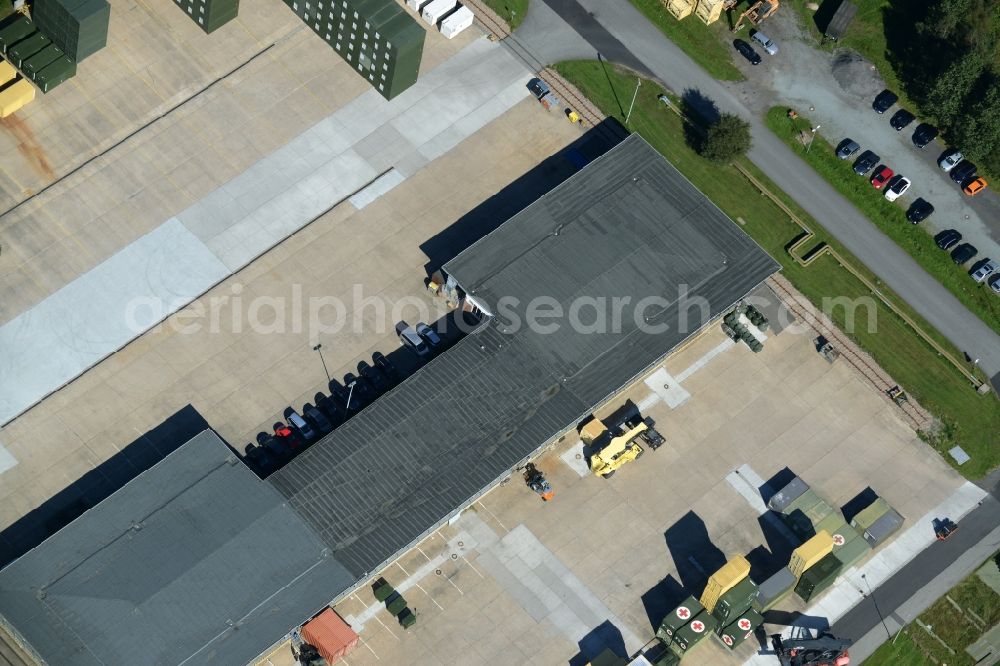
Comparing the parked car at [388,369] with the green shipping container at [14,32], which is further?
the green shipping container at [14,32]

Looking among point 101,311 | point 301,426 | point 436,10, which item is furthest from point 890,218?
point 101,311

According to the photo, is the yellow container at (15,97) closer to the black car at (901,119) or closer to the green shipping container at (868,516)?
the black car at (901,119)

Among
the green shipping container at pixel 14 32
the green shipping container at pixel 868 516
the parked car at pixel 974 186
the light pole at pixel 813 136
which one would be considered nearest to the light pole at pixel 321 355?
the green shipping container at pixel 14 32

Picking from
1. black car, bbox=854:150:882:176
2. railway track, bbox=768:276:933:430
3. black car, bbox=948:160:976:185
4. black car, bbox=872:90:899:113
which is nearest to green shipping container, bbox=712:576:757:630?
railway track, bbox=768:276:933:430

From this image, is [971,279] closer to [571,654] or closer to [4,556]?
[571,654]

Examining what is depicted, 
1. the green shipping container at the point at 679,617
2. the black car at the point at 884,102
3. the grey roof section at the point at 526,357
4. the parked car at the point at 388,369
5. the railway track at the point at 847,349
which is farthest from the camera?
the black car at the point at 884,102

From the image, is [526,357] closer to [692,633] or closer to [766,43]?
[692,633]

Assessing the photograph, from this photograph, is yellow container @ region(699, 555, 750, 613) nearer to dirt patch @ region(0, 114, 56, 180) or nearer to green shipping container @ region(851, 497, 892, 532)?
green shipping container @ region(851, 497, 892, 532)
